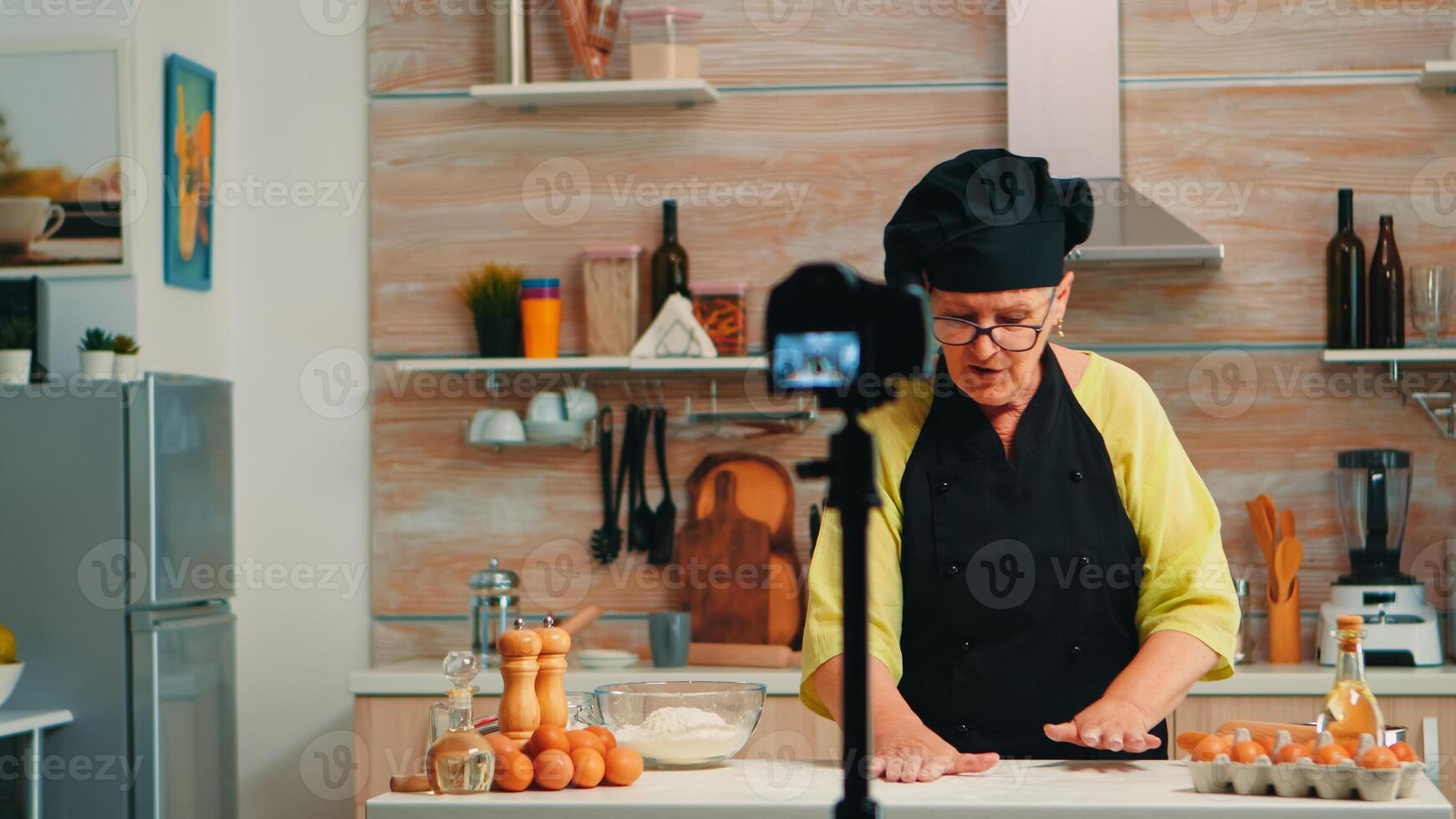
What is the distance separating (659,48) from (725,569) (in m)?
1.21

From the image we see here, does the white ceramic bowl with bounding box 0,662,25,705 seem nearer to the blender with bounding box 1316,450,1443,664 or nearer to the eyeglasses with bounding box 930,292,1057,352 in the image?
the eyeglasses with bounding box 930,292,1057,352

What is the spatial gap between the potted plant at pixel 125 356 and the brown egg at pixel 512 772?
6.28 feet

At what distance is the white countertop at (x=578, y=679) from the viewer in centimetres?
310

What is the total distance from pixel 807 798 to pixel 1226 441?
2.38m

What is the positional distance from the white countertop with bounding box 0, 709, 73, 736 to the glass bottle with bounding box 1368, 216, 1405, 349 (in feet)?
9.15

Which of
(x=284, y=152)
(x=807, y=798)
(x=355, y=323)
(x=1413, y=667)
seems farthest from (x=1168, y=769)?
(x=284, y=152)

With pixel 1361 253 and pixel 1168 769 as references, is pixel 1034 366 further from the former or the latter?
pixel 1361 253

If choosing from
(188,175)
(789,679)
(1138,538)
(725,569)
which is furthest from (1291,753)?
(188,175)

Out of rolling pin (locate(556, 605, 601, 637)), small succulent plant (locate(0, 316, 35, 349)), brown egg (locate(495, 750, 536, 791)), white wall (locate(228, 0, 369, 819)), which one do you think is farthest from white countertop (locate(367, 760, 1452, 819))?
white wall (locate(228, 0, 369, 819))

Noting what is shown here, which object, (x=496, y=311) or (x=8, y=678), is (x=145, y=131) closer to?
(x=496, y=311)

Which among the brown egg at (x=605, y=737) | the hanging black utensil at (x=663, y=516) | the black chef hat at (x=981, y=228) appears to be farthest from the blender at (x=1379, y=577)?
the brown egg at (x=605, y=737)

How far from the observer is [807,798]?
4.44 ft

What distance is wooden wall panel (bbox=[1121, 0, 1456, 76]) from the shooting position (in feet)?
11.3

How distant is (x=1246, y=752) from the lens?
137 cm
